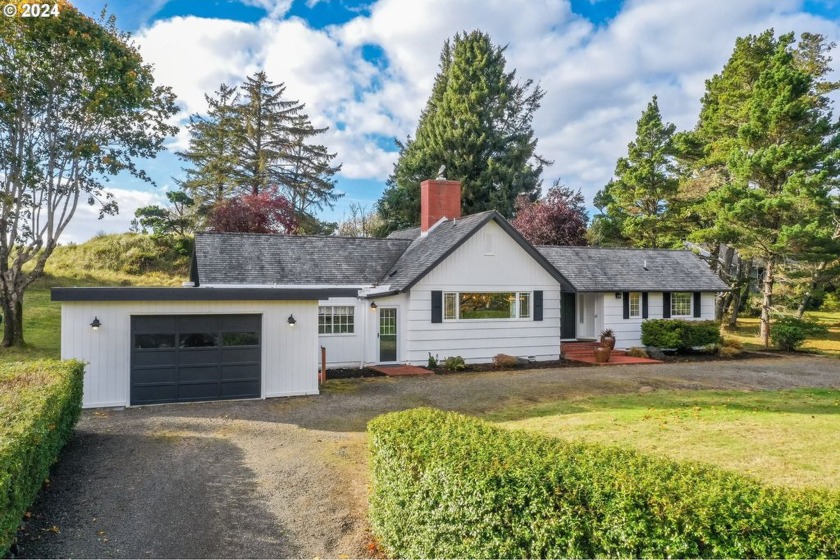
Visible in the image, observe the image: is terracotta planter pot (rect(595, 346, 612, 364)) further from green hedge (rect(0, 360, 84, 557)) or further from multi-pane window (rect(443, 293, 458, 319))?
green hedge (rect(0, 360, 84, 557))

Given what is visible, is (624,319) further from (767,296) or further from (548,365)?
(767,296)

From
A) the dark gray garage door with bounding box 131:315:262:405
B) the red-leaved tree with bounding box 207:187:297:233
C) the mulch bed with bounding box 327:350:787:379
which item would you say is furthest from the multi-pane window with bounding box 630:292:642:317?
the red-leaved tree with bounding box 207:187:297:233

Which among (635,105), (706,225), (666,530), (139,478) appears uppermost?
(635,105)

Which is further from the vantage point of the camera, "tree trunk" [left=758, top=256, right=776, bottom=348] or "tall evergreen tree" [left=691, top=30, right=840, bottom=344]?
"tree trunk" [left=758, top=256, right=776, bottom=348]

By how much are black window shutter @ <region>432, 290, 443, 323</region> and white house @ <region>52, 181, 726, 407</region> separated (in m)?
0.04

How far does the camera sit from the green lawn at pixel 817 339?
23.1 meters

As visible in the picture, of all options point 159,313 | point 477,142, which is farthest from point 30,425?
point 477,142

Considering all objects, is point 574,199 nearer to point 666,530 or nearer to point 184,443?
point 184,443

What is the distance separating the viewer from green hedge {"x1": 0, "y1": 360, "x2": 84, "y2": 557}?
4707 millimetres

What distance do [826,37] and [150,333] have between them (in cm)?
3763

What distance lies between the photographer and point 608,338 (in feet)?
63.6

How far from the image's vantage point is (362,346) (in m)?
17.2

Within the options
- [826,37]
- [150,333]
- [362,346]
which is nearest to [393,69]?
[362,346]

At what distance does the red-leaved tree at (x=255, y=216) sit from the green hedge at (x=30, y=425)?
919 inches
